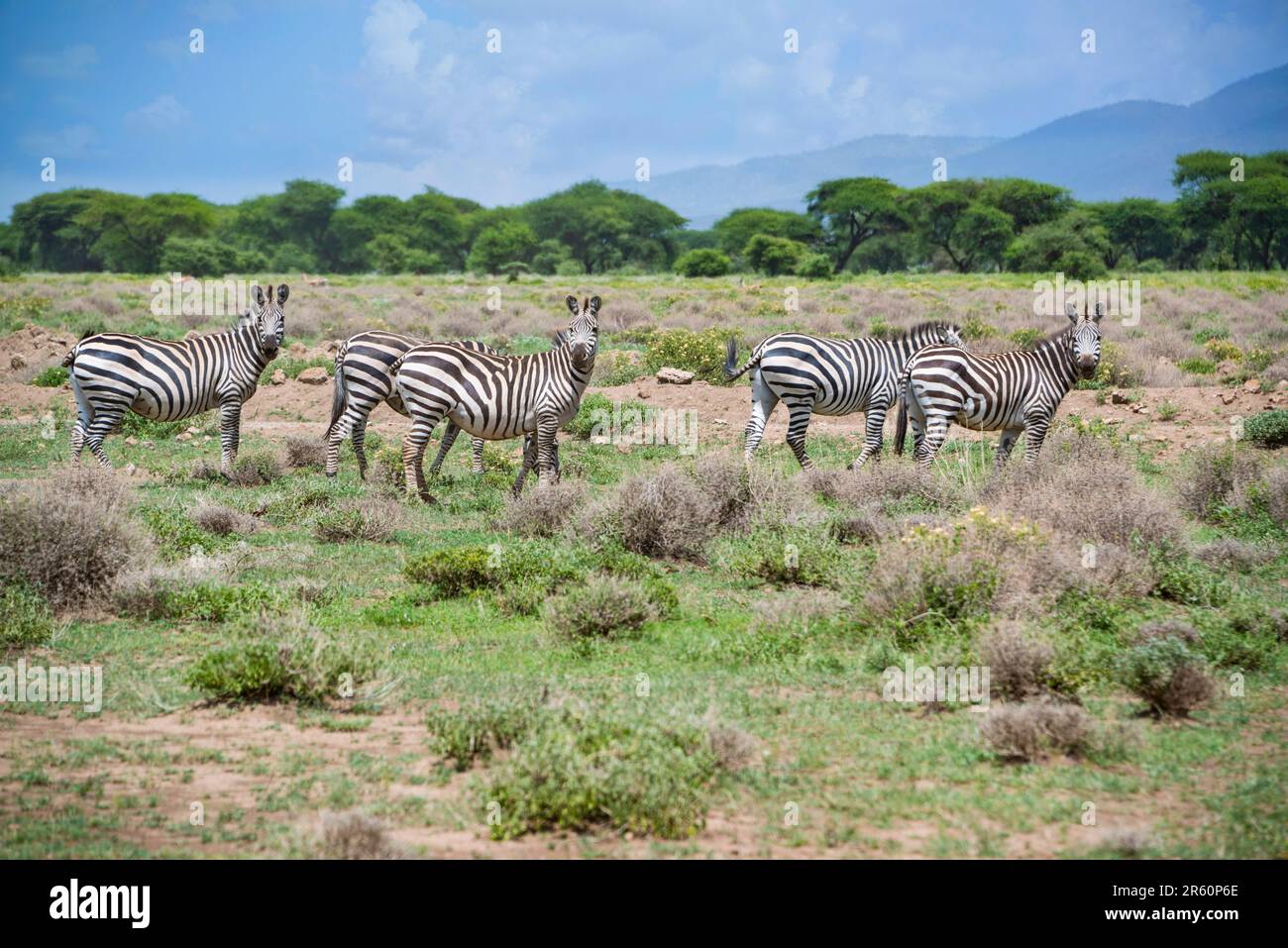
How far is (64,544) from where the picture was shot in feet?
27.7

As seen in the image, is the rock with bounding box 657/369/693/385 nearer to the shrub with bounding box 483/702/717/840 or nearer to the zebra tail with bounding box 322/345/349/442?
the zebra tail with bounding box 322/345/349/442

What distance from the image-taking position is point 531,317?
96.8 feet

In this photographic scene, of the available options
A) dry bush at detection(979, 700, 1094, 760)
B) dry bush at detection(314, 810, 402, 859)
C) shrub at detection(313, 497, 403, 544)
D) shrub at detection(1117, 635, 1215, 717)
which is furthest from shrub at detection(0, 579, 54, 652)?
shrub at detection(1117, 635, 1215, 717)

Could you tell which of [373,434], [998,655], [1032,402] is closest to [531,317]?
[373,434]

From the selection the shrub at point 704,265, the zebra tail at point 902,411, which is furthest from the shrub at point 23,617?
the shrub at point 704,265

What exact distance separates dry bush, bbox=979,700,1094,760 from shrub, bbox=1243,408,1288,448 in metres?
10.5

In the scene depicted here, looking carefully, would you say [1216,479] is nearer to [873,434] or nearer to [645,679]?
[873,434]

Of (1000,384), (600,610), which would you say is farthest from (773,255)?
(600,610)

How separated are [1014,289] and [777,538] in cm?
3313

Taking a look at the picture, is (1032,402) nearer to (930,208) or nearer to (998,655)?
(998,655)

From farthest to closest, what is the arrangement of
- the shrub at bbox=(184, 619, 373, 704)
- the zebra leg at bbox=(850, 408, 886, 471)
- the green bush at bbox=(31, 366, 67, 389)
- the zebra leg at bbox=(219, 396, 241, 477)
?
the green bush at bbox=(31, 366, 67, 389)
the zebra leg at bbox=(850, 408, 886, 471)
the zebra leg at bbox=(219, 396, 241, 477)
the shrub at bbox=(184, 619, 373, 704)

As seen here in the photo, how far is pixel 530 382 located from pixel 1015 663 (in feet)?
23.6

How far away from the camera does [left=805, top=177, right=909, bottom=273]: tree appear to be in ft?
230

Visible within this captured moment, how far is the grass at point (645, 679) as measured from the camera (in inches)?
203
